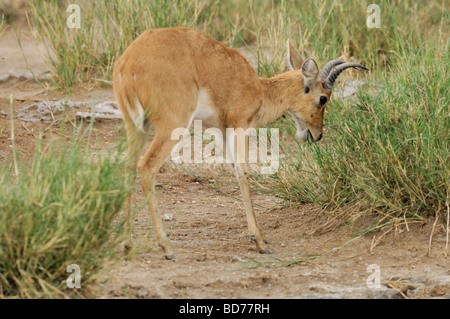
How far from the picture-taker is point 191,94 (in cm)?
560

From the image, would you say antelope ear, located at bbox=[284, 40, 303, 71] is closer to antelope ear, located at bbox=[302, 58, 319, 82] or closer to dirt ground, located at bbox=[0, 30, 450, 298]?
antelope ear, located at bbox=[302, 58, 319, 82]

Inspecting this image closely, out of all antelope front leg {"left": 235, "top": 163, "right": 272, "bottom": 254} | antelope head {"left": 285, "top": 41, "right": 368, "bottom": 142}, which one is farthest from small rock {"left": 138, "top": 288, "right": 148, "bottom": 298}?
antelope head {"left": 285, "top": 41, "right": 368, "bottom": 142}

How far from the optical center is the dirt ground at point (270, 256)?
493 centimetres

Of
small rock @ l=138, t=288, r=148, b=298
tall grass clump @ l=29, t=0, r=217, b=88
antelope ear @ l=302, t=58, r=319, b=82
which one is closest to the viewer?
small rock @ l=138, t=288, r=148, b=298

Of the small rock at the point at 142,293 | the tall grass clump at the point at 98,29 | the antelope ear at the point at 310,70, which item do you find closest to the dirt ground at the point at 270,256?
the small rock at the point at 142,293

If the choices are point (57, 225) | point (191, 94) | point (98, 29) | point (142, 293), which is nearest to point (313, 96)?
point (191, 94)

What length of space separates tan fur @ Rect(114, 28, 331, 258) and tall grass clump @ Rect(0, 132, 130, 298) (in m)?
0.67

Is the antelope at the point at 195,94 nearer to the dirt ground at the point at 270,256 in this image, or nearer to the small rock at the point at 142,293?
the dirt ground at the point at 270,256

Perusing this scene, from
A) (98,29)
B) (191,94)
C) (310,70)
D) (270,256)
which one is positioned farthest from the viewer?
(98,29)

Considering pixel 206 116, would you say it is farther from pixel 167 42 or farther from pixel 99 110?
pixel 99 110

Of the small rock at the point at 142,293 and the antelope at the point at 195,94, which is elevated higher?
the antelope at the point at 195,94

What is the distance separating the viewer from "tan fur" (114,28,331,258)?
543 cm

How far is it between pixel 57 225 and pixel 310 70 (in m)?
3.14

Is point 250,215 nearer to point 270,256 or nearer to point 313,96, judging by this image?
point 270,256
